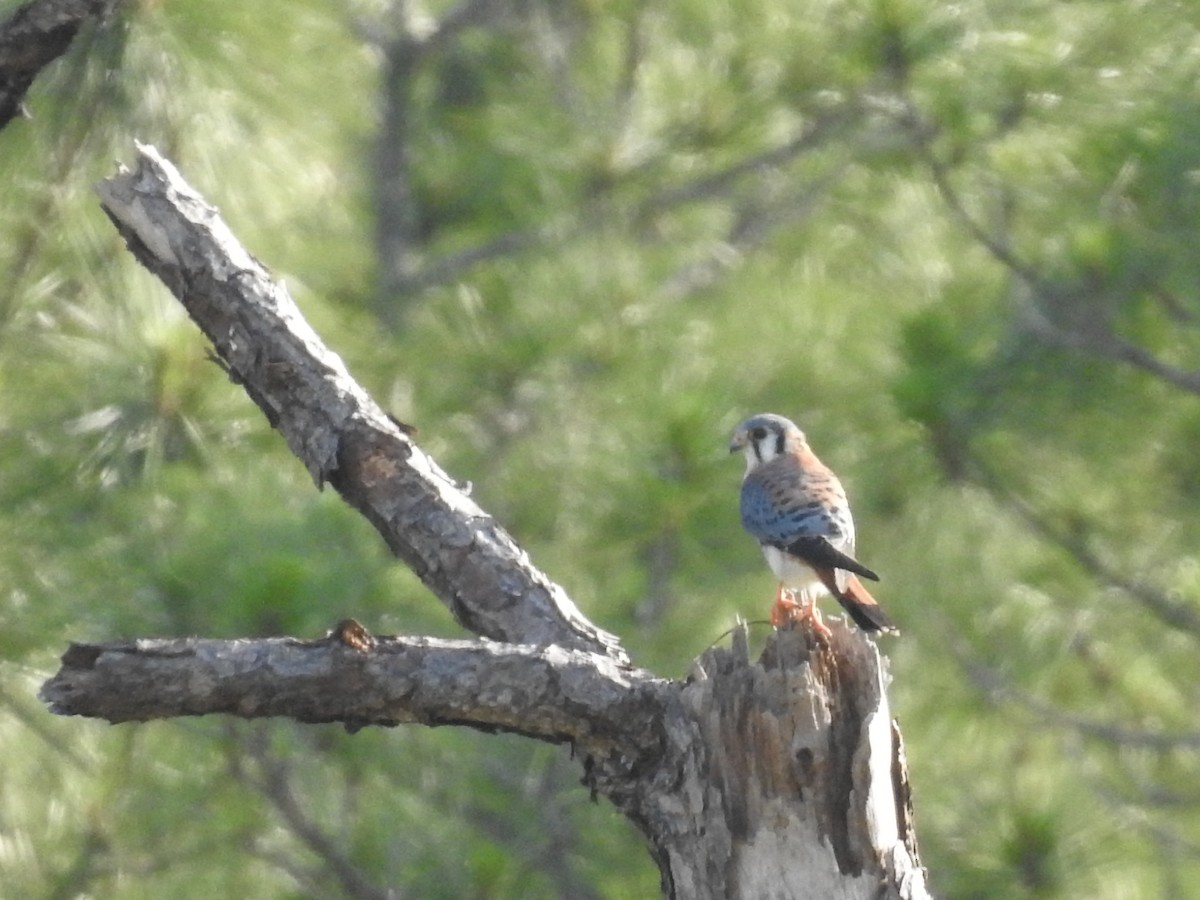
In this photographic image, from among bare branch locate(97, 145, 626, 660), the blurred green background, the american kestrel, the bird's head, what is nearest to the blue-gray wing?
the american kestrel

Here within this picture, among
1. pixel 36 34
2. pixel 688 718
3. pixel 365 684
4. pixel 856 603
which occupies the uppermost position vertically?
pixel 36 34

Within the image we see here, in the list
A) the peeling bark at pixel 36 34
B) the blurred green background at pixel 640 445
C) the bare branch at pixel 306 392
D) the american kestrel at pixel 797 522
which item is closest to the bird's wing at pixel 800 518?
the american kestrel at pixel 797 522

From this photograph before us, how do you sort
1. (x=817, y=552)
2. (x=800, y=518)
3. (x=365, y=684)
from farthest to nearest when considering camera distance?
(x=800, y=518), (x=817, y=552), (x=365, y=684)

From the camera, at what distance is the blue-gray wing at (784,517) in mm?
3072

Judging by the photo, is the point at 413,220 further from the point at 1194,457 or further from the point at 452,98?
the point at 1194,457

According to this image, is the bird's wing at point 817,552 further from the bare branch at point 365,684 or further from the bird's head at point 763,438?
the bare branch at point 365,684

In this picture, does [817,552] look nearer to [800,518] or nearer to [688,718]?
[800,518]

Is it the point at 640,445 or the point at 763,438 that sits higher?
the point at 640,445

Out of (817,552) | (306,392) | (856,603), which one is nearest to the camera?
(306,392)

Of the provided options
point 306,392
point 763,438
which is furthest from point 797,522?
point 306,392

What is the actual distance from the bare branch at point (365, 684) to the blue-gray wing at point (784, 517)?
994mm

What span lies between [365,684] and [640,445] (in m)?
1.76

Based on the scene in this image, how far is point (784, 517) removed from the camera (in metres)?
3.10

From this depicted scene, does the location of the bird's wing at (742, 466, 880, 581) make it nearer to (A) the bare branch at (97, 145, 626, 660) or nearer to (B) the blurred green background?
(B) the blurred green background
